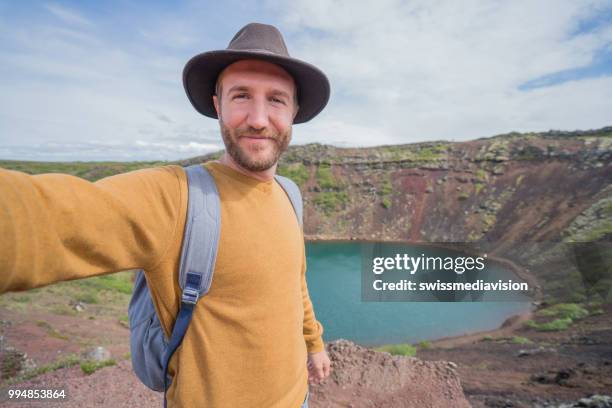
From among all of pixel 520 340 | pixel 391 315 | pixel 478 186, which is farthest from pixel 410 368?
pixel 478 186

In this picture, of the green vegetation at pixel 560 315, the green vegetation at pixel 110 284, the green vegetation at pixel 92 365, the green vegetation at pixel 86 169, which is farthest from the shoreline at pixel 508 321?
the green vegetation at pixel 86 169

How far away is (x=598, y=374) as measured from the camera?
9742 mm

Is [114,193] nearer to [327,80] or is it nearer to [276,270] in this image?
[276,270]

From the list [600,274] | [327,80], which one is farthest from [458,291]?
[327,80]

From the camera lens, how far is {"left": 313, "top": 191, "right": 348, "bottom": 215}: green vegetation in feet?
144

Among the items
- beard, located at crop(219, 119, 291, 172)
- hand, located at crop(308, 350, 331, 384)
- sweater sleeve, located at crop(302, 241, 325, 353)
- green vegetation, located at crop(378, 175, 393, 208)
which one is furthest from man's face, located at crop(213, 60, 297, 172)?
green vegetation, located at crop(378, 175, 393, 208)

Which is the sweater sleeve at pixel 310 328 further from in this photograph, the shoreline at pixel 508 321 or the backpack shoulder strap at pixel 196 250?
the shoreline at pixel 508 321

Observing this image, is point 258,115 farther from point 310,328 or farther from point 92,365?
point 92,365

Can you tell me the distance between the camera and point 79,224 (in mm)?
945

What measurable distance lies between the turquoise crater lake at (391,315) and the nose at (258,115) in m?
16.0

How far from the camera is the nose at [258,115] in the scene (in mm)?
1477

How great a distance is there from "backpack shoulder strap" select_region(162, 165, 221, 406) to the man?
34mm

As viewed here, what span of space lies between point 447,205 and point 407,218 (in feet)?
15.7

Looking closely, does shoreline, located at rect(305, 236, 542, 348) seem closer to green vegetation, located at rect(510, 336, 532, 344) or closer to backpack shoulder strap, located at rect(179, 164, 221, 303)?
green vegetation, located at rect(510, 336, 532, 344)
